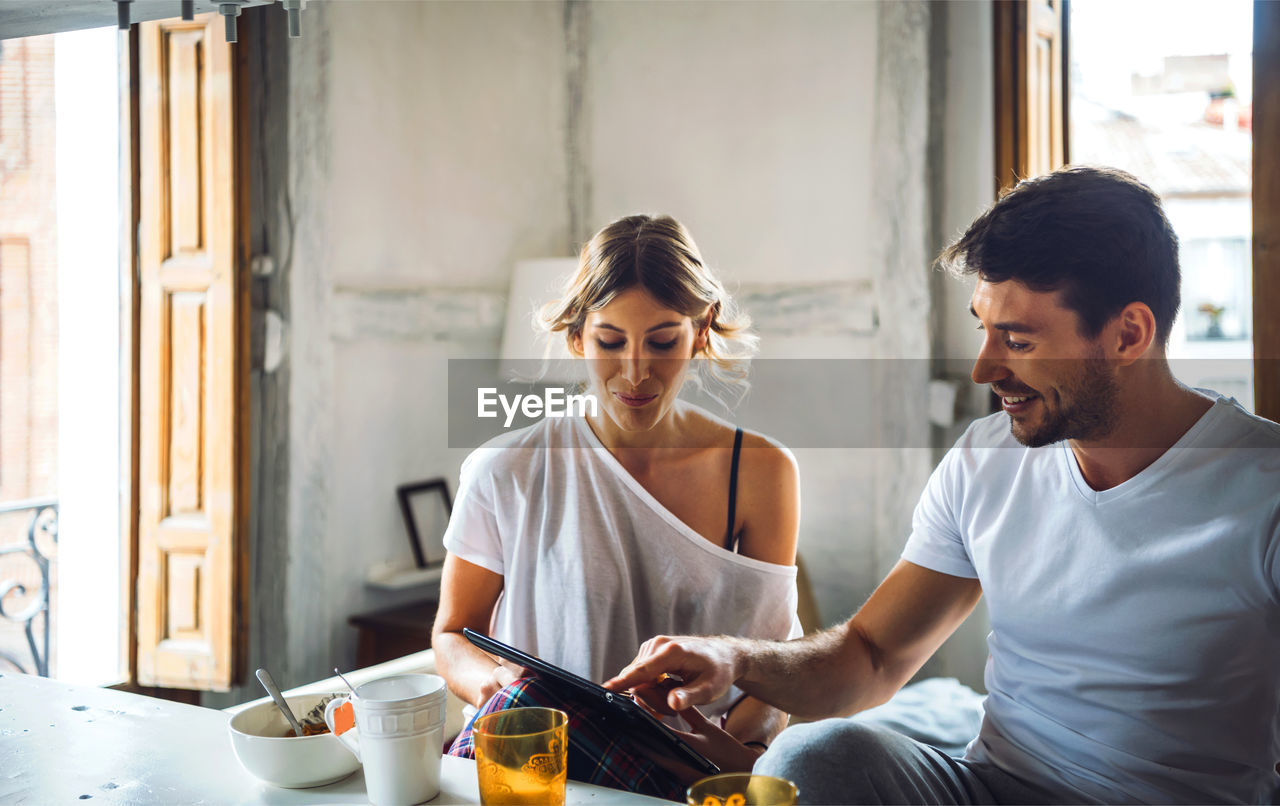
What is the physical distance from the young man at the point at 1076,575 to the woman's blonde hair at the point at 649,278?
37cm

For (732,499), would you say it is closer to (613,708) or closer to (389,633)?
(613,708)

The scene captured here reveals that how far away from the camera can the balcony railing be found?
2.44 meters

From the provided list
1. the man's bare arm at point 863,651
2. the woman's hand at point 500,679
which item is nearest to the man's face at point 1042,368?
the man's bare arm at point 863,651

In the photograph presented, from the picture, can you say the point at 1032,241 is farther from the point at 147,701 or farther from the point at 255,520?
the point at 255,520

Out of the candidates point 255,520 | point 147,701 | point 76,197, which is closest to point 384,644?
point 255,520

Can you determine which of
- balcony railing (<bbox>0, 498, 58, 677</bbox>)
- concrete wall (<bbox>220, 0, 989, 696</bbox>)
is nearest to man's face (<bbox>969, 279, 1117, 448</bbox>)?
concrete wall (<bbox>220, 0, 989, 696</bbox>)

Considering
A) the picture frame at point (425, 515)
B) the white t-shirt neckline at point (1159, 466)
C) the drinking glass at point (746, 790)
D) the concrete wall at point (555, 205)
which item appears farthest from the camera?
the picture frame at point (425, 515)

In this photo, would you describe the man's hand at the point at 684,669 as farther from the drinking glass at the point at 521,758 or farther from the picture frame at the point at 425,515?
the picture frame at the point at 425,515

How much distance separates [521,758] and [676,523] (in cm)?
69

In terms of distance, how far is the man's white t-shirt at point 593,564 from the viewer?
1.57 m

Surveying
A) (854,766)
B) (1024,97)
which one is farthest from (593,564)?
(1024,97)

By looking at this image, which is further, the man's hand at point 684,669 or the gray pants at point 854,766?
the man's hand at point 684,669

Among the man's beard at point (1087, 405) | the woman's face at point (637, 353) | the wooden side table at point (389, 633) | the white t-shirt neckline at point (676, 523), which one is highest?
the woman's face at point (637, 353)

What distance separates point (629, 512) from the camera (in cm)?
159
